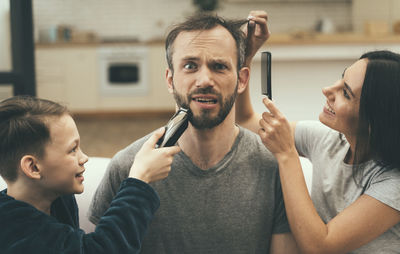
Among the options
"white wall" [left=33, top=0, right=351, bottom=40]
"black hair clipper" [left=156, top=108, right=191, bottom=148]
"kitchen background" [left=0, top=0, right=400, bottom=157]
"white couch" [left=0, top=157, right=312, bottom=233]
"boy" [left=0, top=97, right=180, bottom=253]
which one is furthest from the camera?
"white wall" [left=33, top=0, right=351, bottom=40]

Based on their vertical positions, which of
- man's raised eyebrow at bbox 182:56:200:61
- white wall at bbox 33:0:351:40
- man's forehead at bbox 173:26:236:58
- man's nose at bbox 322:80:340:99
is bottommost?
man's nose at bbox 322:80:340:99

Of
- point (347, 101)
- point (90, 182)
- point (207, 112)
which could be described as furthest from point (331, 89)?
point (90, 182)

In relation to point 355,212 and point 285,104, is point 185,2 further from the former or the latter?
point 355,212

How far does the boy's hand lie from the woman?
32cm

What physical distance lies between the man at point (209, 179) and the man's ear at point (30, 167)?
27 cm

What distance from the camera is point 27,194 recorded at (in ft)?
3.93

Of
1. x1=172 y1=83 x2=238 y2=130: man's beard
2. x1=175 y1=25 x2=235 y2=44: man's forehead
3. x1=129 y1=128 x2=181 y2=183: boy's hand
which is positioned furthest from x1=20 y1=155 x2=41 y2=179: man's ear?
x1=175 y1=25 x2=235 y2=44: man's forehead

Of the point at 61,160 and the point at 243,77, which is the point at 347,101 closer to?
the point at 243,77

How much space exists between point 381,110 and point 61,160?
907mm

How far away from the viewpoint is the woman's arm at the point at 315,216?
4.16ft

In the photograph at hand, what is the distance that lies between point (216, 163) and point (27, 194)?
57 cm

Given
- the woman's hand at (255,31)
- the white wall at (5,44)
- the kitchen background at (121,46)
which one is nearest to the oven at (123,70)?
the kitchen background at (121,46)

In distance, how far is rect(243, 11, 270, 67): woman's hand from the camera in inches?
59.0

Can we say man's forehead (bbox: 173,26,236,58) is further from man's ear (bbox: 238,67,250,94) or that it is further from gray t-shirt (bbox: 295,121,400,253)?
gray t-shirt (bbox: 295,121,400,253)
